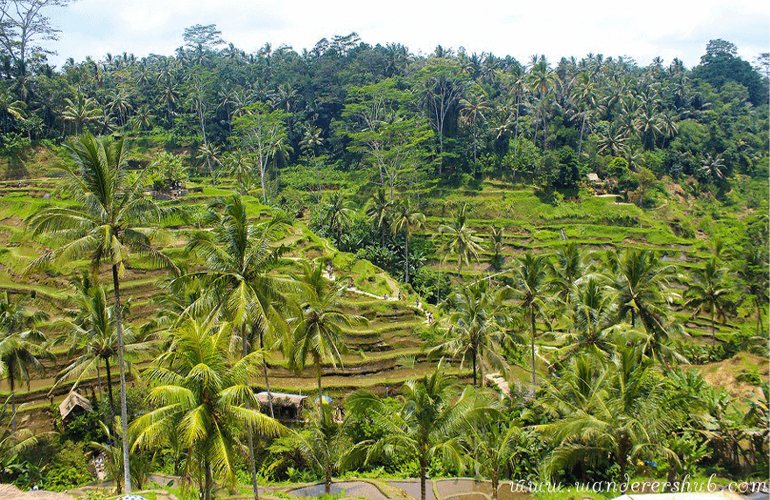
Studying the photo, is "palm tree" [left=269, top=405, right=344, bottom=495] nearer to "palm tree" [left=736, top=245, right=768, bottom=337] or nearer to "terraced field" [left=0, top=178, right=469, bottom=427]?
"terraced field" [left=0, top=178, right=469, bottom=427]

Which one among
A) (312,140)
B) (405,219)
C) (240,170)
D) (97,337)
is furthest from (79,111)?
(97,337)

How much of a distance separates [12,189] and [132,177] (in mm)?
39060

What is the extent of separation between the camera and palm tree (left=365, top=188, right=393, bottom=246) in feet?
160

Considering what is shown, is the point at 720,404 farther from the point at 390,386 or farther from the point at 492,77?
the point at 492,77

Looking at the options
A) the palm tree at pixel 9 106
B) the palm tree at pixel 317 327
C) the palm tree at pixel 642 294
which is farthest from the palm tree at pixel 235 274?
the palm tree at pixel 9 106

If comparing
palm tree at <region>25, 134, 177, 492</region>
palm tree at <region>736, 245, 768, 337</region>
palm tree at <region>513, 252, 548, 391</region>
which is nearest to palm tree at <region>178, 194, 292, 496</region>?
palm tree at <region>25, 134, 177, 492</region>

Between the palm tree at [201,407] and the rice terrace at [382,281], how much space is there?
7 cm

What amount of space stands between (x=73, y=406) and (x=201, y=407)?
18.3m

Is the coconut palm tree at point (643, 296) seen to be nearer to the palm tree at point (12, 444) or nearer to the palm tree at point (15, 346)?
the palm tree at point (12, 444)

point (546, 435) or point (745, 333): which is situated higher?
point (546, 435)

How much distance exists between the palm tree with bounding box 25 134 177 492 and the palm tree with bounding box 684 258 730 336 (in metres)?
38.1

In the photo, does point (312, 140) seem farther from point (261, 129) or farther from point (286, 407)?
point (286, 407)

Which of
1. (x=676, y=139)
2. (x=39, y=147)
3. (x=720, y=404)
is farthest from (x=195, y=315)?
(x=676, y=139)

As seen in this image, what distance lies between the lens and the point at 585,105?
64812mm
